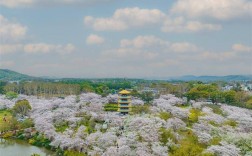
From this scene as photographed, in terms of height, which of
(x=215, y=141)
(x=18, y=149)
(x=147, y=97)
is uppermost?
(x=147, y=97)

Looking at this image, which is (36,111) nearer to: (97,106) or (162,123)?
(97,106)

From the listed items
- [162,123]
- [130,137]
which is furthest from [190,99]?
[130,137]

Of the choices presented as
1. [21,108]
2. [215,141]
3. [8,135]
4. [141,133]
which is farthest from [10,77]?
[215,141]

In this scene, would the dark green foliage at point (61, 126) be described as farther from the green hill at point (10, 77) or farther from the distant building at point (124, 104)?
the green hill at point (10, 77)

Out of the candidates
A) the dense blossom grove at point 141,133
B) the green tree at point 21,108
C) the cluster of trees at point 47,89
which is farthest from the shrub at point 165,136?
the cluster of trees at point 47,89

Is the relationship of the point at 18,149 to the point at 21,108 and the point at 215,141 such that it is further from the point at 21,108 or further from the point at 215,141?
the point at 215,141

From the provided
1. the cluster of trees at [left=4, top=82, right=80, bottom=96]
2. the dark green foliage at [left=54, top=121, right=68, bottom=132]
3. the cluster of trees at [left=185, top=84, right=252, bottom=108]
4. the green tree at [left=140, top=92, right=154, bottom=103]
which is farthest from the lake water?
the cluster of trees at [left=4, top=82, right=80, bottom=96]

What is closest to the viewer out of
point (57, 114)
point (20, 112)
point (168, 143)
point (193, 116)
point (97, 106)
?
point (168, 143)

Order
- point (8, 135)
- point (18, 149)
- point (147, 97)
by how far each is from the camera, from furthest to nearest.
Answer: point (147, 97)
point (8, 135)
point (18, 149)
